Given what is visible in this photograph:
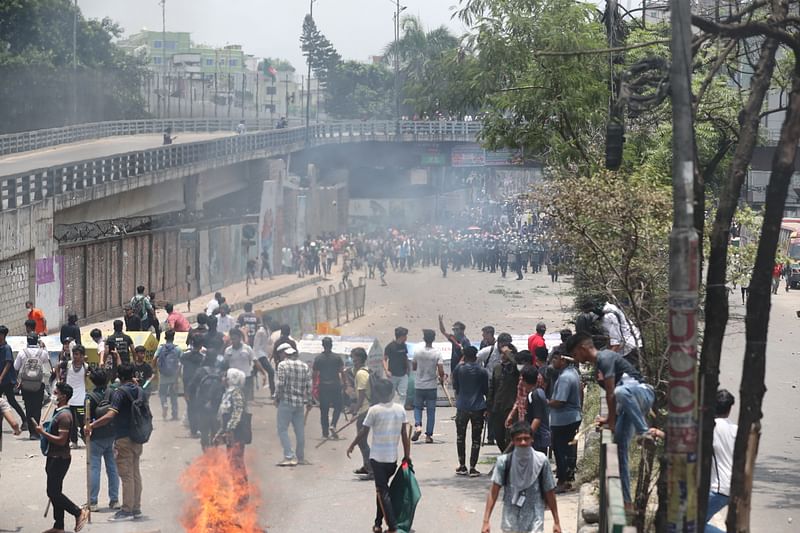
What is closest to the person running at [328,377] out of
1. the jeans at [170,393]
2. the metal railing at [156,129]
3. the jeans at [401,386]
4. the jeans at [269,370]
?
the jeans at [401,386]

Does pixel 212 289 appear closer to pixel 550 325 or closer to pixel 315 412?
pixel 550 325

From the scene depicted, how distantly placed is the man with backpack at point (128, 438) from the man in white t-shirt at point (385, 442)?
2.27m

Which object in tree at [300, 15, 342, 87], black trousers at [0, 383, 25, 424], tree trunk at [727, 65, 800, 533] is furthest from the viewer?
tree at [300, 15, 342, 87]

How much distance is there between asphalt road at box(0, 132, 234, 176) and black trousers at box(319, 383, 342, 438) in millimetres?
23029

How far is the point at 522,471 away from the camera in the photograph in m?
9.15

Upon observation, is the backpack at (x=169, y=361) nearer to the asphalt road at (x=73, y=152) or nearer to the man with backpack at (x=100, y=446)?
the man with backpack at (x=100, y=446)

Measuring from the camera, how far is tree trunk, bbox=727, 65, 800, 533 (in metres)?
8.76

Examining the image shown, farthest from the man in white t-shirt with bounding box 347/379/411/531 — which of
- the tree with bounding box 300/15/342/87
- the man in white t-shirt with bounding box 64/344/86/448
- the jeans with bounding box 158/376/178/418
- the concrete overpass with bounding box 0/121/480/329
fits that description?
the tree with bounding box 300/15/342/87

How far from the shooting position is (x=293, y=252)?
5128cm

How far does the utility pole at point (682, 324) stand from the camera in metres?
7.61

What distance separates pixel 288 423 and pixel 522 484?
6.01 m

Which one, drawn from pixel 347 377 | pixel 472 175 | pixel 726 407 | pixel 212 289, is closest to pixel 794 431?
pixel 347 377

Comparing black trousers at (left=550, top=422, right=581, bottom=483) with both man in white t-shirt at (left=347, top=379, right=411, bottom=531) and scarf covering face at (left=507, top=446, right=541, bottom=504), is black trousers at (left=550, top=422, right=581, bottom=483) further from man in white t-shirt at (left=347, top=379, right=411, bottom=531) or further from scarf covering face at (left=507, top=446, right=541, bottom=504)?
scarf covering face at (left=507, top=446, right=541, bottom=504)

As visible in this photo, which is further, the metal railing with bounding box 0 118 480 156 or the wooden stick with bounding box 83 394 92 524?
the metal railing with bounding box 0 118 480 156
